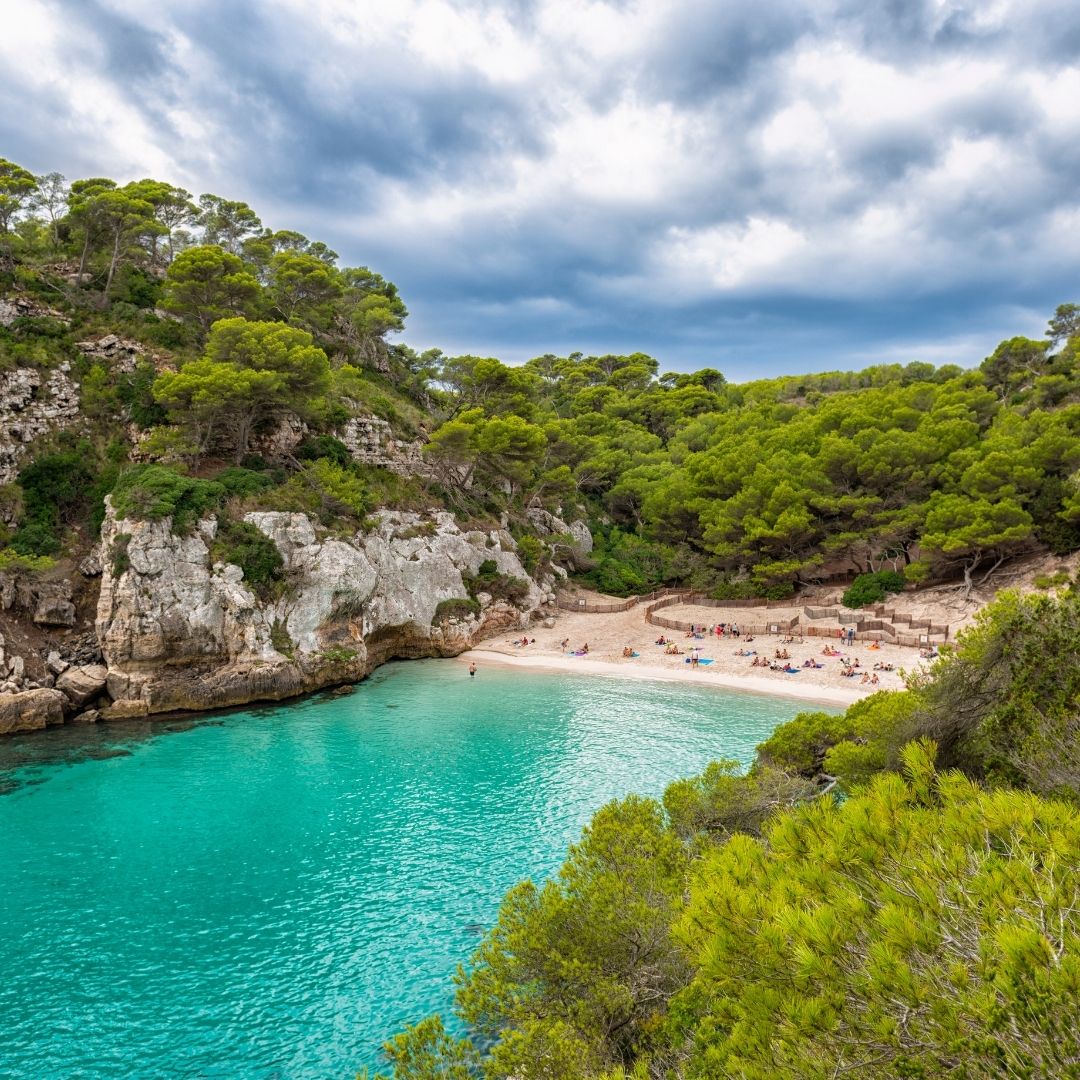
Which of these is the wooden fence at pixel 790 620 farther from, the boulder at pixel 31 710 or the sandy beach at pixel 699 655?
the boulder at pixel 31 710

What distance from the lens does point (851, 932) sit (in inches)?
147

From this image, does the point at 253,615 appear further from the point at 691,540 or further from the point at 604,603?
the point at 691,540

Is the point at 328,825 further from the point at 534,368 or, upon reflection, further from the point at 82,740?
the point at 534,368

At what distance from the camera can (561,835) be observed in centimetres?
1571

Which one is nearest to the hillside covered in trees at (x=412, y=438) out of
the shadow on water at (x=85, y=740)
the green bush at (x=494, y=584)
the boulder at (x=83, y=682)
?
the green bush at (x=494, y=584)

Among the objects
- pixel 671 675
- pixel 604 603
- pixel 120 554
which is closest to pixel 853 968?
pixel 671 675

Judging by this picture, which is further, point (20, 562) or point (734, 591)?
point (734, 591)

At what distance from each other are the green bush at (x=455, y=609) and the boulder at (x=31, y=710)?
17552mm

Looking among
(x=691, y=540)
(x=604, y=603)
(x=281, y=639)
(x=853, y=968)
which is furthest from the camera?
(x=691, y=540)

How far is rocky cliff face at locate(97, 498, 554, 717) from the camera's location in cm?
2647

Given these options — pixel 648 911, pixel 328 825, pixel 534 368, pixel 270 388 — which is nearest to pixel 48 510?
pixel 270 388

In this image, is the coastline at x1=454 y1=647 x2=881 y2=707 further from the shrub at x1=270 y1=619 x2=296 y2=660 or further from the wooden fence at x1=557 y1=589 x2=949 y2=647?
the shrub at x1=270 y1=619 x2=296 y2=660

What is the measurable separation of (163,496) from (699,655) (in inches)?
1109

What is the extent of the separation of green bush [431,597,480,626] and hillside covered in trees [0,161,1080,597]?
24.0 ft
